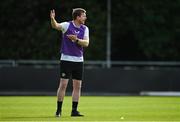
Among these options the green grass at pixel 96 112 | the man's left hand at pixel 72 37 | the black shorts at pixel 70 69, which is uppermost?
the man's left hand at pixel 72 37

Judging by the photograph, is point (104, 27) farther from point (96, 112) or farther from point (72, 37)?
point (72, 37)

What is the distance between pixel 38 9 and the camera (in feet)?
147

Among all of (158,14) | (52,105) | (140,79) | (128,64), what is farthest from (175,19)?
(52,105)

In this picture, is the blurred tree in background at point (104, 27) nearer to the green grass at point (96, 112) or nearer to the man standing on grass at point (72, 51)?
the green grass at point (96, 112)

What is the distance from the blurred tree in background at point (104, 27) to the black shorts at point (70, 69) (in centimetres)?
2709

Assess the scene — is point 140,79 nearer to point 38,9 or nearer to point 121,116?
point 38,9

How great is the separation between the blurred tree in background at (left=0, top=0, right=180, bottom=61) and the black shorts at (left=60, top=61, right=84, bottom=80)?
2709 centimetres

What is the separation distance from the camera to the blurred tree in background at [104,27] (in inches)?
1724

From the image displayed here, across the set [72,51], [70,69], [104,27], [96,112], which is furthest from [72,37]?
[104,27]

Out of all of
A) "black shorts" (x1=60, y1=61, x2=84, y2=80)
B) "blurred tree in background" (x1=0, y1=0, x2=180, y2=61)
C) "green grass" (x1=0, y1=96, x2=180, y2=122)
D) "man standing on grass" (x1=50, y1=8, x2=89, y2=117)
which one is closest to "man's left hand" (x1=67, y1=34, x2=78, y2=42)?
"man standing on grass" (x1=50, y1=8, x2=89, y2=117)

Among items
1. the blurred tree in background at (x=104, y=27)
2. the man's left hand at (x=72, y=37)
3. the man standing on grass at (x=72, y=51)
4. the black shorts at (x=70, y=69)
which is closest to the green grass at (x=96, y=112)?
the man standing on grass at (x=72, y=51)

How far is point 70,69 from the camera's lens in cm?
1630

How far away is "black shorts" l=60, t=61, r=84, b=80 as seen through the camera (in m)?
16.2

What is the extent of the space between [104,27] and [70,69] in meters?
28.1
